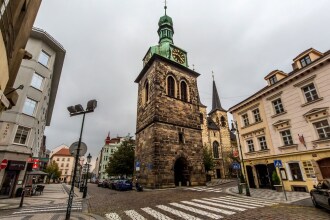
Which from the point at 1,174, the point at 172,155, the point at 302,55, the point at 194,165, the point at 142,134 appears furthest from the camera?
the point at 142,134

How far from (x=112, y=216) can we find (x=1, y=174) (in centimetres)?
1252

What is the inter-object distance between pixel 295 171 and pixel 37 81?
2586 cm

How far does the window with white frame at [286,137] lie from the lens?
49.8ft

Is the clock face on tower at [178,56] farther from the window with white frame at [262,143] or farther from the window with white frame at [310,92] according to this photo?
the window with white frame at [310,92]

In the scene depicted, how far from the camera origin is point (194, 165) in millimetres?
21797

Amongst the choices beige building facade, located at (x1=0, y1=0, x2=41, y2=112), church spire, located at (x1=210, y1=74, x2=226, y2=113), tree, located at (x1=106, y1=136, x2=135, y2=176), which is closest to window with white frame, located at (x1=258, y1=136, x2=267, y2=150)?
beige building facade, located at (x1=0, y1=0, x2=41, y2=112)

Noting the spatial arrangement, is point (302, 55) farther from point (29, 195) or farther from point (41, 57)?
point (29, 195)

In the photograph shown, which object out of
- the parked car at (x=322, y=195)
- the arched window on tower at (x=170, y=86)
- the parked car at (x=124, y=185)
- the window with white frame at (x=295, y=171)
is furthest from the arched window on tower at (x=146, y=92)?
the parked car at (x=322, y=195)

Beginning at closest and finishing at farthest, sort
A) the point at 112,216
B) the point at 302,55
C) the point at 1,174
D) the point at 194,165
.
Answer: the point at 112,216, the point at 1,174, the point at 302,55, the point at 194,165

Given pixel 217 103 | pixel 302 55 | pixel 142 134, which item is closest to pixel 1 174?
pixel 142 134

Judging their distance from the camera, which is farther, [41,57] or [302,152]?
[41,57]

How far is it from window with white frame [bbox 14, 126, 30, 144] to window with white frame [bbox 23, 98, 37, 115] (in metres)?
1.54

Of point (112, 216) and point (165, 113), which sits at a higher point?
point (165, 113)

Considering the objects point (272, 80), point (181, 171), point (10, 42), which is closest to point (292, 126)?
point (272, 80)
